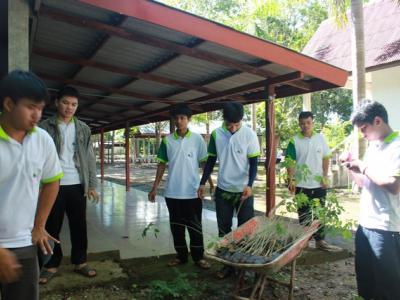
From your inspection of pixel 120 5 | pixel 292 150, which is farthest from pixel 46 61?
pixel 292 150

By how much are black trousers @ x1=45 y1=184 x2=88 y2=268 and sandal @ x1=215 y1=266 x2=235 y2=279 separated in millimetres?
1390

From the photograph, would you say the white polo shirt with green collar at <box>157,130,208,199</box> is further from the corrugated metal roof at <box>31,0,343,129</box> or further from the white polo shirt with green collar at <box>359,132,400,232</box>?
the white polo shirt with green collar at <box>359,132,400,232</box>

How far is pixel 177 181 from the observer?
394 cm

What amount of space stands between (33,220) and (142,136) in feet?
94.1

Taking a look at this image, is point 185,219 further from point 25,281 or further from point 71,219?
point 25,281

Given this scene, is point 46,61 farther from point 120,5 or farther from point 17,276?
point 17,276

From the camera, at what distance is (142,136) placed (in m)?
30.3

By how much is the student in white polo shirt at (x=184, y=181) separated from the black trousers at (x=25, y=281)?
6.99ft

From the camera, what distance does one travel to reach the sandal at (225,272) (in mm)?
3889

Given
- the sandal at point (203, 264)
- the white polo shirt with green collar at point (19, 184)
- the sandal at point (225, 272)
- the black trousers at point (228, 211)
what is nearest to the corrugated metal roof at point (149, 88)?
the black trousers at point (228, 211)

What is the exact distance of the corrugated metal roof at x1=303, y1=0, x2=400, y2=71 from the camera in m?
10.2

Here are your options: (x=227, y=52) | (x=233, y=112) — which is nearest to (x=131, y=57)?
(x=227, y=52)

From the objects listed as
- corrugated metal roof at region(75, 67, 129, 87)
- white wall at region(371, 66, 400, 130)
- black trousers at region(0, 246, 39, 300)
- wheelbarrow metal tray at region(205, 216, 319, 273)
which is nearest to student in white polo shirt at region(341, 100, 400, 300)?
wheelbarrow metal tray at region(205, 216, 319, 273)

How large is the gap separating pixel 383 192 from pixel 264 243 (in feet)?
3.57
